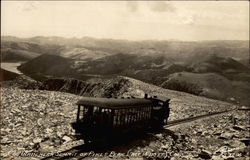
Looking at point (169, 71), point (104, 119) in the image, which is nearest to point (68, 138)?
point (104, 119)

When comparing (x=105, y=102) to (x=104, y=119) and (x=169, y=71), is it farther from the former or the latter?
(x=169, y=71)

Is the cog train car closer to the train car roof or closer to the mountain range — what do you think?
the train car roof

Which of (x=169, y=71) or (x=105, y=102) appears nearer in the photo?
(x=105, y=102)

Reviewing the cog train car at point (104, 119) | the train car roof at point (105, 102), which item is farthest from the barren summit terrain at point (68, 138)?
the train car roof at point (105, 102)

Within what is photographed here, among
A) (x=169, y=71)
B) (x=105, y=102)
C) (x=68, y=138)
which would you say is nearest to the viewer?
(x=105, y=102)

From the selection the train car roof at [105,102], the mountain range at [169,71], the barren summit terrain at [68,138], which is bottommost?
the mountain range at [169,71]

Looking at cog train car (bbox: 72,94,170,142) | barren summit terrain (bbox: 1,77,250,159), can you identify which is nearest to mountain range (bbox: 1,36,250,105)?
barren summit terrain (bbox: 1,77,250,159)

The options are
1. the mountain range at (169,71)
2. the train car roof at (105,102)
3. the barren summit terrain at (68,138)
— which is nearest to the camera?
the barren summit terrain at (68,138)

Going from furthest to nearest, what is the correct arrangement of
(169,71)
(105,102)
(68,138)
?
(169,71)
(68,138)
(105,102)

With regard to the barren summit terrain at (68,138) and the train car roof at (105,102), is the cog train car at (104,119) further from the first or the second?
the barren summit terrain at (68,138)

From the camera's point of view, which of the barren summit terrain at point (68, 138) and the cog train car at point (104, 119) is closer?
the barren summit terrain at point (68, 138)

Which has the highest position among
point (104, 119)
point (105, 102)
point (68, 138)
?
point (105, 102)

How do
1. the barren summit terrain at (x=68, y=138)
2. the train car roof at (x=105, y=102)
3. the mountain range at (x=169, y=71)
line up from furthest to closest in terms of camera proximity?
the mountain range at (x=169, y=71) → the train car roof at (x=105, y=102) → the barren summit terrain at (x=68, y=138)

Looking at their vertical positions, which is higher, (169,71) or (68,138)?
(68,138)
